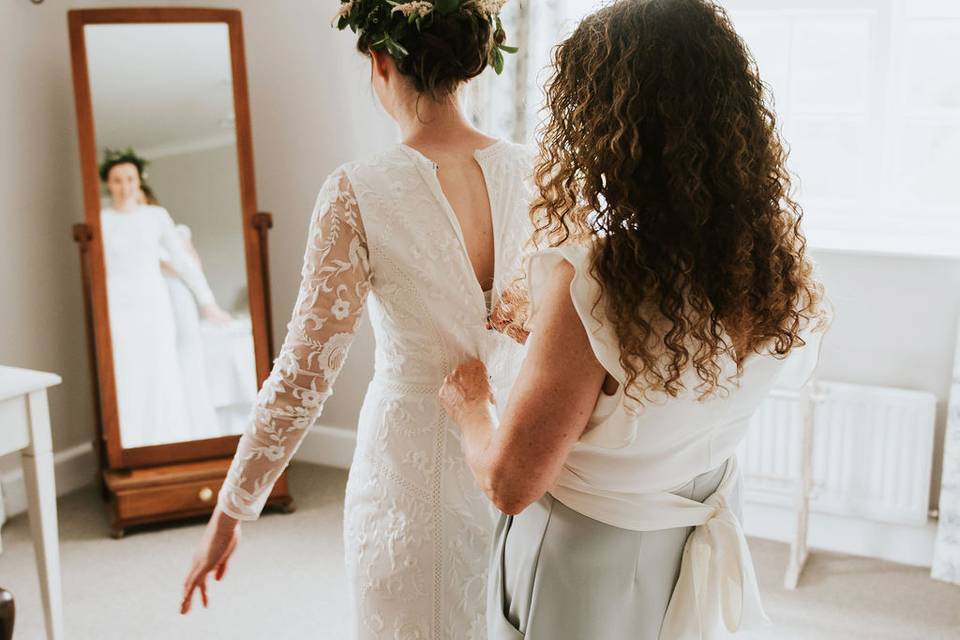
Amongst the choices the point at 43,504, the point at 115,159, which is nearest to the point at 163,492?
the point at 43,504

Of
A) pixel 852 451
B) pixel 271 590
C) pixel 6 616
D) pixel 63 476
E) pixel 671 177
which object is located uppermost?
pixel 671 177

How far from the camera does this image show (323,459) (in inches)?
148

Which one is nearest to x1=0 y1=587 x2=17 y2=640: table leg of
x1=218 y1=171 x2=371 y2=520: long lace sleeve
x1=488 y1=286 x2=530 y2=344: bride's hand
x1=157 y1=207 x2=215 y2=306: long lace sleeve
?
x1=218 y1=171 x2=371 y2=520: long lace sleeve

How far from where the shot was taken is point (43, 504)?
210cm

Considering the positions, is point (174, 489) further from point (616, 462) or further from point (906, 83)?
point (906, 83)

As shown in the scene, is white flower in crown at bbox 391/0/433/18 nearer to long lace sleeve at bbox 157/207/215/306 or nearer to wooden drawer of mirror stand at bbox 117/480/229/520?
long lace sleeve at bbox 157/207/215/306

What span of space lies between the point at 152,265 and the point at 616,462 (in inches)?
93.9

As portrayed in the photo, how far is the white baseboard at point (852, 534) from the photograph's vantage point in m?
2.91

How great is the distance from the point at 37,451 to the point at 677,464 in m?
1.54

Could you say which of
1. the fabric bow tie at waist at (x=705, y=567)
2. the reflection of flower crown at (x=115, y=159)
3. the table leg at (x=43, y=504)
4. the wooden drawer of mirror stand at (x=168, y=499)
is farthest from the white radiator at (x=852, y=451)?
the reflection of flower crown at (x=115, y=159)

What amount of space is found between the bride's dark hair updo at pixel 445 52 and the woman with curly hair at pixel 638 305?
322 mm

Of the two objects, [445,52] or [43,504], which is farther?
[43,504]

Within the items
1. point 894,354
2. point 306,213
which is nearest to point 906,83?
point 894,354

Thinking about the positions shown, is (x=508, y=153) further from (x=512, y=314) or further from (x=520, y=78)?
(x=520, y=78)
